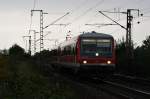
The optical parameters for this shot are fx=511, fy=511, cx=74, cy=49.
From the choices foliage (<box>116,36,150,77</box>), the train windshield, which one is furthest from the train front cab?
foliage (<box>116,36,150,77</box>)

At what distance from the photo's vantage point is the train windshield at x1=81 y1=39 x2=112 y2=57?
30.7m

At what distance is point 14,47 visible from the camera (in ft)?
361

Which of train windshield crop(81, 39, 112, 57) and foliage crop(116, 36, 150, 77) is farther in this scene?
foliage crop(116, 36, 150, 77)

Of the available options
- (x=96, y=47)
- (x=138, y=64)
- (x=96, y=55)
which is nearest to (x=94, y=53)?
(x=96, y=55)

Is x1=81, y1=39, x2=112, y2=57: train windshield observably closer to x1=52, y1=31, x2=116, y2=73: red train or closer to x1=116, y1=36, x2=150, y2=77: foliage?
x1=52, y1=31, x2=116, y2=73: red train

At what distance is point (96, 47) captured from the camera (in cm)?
3086

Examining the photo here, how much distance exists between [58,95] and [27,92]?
3.93 ft

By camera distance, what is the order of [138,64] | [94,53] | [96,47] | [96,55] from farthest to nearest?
1. [138,64]
2. [96,47]
3. [94,53]
4. [96,55]

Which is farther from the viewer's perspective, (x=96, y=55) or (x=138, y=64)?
(x=138, y=64)

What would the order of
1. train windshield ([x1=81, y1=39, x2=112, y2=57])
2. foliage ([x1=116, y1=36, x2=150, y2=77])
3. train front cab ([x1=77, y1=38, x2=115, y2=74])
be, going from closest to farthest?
train front cab ([x1=77, y1=38, x2=115, y2=74]) → train windshield ([x1=81, y1=39, x2=112, y2=57]) → foliage ([x1=116, y1=36, x2=150, y2=77])

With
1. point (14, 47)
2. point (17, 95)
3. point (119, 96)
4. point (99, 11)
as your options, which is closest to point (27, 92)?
point (17, 95)

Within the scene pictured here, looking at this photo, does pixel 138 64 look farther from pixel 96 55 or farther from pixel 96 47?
pixel 96 55

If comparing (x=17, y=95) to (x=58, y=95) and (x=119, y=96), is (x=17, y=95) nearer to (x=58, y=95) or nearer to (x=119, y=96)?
(x=58, y=95)

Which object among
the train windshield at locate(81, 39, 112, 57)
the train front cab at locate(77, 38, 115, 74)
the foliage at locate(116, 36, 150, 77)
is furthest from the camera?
the foliage at locate(116, 36, 150, 77)
